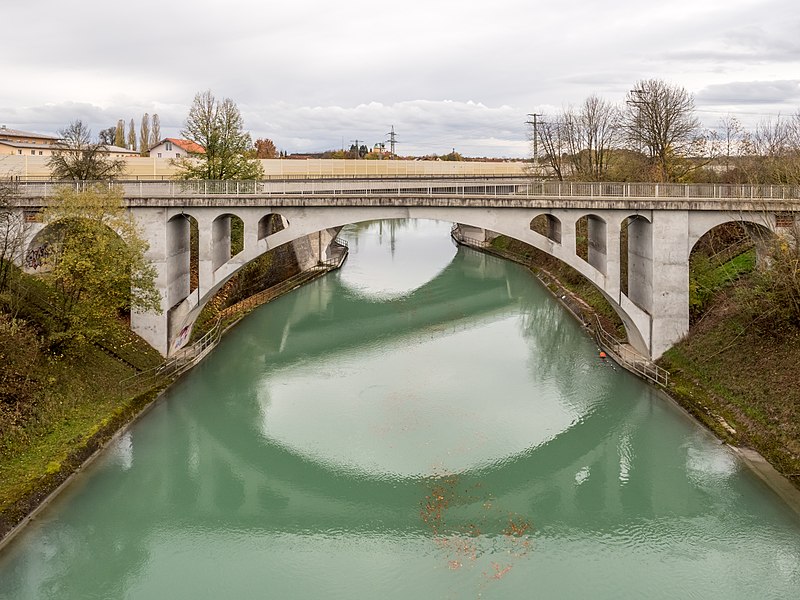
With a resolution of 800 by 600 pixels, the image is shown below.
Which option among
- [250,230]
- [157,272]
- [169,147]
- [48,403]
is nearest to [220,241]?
[250,230]

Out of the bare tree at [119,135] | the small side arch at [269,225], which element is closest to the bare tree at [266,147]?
the bare tree at [119,135]

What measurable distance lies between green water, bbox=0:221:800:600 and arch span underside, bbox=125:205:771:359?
2644 millimetres

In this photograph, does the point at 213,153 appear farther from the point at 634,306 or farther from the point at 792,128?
the point at 792,128

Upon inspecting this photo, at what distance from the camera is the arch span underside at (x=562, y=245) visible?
85.9ft

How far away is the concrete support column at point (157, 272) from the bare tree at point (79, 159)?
844cm

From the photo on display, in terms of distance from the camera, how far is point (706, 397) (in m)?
22.8

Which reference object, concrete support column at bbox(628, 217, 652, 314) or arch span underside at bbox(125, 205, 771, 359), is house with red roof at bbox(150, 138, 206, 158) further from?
concrete support column at bbox(628, 217, 652, 314)

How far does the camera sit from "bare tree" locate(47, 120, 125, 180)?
34.3 meters

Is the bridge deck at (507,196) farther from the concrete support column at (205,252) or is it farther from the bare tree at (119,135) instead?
the bare tree at (119,135)

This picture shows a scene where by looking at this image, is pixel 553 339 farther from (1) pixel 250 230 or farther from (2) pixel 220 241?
(2) pixel 220 241

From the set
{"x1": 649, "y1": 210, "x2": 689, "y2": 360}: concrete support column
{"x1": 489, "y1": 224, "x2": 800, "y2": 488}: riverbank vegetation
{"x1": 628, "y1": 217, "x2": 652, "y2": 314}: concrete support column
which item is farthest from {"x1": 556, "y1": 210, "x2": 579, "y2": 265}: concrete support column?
{"x1": 489, "y1": 224, "x2": 800, "y2": 488}: riverbank vegetation

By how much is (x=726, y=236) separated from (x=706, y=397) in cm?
1411

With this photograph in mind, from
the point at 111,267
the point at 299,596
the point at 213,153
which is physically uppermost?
the point at 213,153

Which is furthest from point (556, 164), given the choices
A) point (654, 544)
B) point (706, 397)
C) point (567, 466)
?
point (654, 544)
